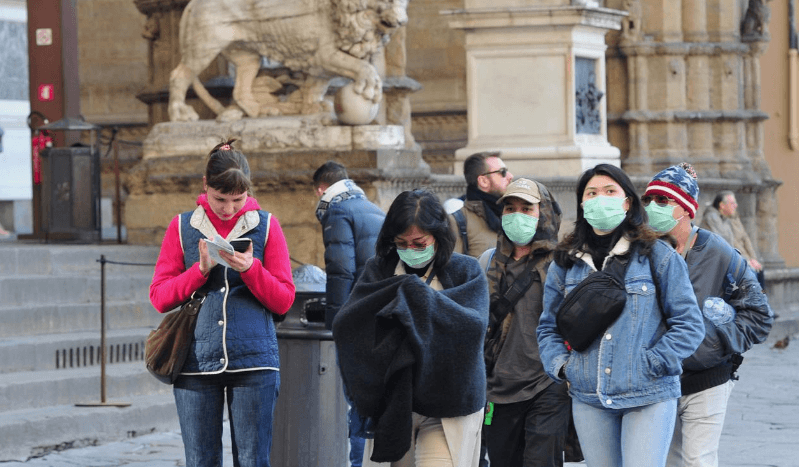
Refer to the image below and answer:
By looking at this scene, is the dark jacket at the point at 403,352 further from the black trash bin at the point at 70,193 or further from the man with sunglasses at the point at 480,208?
the black trash bin at the point at 70,193

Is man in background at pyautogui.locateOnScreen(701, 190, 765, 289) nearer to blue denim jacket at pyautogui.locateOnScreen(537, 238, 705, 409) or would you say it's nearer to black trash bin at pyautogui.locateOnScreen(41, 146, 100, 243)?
black trash bin at pyautogui.locateOnScreen(41, 146, 100, 243)

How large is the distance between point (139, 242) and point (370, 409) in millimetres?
8587

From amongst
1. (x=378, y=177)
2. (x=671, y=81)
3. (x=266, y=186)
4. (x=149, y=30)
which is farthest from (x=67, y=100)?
(x=671, y=81)

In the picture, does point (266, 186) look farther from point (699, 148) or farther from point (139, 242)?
point (699, 148)

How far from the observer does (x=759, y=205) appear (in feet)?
69.7

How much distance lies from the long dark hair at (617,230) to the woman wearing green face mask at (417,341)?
380 mm

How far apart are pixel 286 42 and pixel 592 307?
7.63 m

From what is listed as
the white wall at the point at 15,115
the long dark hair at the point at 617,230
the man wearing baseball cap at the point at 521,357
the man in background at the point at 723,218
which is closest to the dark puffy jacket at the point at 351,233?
the man wearing baseball cap at the point at 521,357

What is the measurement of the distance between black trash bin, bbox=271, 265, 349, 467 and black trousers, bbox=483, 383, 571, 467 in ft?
3.03

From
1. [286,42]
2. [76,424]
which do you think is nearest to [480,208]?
[76,424]

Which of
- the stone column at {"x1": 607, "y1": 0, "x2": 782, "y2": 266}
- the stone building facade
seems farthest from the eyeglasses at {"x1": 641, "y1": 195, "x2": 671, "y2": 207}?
the stone column at {"x1": 607, "y1": 0, "x2": 782, "y2": 266}

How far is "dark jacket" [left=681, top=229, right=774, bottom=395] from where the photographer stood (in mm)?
6773

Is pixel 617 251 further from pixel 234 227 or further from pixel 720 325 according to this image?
pixel 234 227

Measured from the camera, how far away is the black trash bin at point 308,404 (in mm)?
7484
